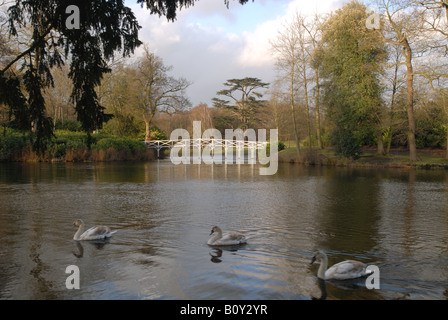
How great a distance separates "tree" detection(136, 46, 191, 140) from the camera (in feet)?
138

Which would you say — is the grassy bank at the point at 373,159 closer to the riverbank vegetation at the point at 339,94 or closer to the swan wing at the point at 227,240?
the riverbank vegetation at the point at 339,94

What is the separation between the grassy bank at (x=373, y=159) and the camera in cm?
2533

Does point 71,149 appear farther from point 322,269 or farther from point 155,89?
point 322,269

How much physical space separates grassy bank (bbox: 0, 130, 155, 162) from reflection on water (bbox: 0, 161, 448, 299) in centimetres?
1605

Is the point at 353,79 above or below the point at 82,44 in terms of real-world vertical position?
above

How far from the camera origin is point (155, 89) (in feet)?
140

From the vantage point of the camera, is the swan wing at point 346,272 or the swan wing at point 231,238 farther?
the swan wing at point 231,238

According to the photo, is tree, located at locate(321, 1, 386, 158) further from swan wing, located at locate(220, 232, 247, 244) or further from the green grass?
swan wing, located at locate(220, 232, 247, 244)

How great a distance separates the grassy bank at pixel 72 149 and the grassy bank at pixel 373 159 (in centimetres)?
1420

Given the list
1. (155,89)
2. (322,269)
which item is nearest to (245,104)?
(155,89)

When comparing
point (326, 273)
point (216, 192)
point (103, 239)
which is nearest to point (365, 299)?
point (326, 273)

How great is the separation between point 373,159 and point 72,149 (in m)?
23.1

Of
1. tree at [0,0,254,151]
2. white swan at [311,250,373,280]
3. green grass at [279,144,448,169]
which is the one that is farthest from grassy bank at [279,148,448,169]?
Result: tree at [0,0,254,151]

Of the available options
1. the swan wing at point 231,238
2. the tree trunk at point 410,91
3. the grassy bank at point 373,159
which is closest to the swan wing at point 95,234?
the swan wing at point 231,238
